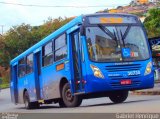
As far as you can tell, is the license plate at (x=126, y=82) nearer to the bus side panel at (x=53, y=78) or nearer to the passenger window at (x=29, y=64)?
the bus side panel at (x=53, y=78)

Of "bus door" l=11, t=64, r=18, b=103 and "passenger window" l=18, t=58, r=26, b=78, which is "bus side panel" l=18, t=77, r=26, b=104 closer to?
"passenger window" l=18, t=58, r=26, b=78

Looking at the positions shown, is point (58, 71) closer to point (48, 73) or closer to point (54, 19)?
point (48, 73)

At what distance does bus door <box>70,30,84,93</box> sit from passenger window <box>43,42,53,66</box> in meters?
2.08

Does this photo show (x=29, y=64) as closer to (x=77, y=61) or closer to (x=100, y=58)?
(x=77, y=61)

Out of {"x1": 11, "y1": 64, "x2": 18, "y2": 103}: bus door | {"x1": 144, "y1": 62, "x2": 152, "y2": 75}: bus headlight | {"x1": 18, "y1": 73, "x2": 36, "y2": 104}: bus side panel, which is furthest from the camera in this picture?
{"x1": 11, "y1": 64, "x2": 18, "y2": 103}: bus door

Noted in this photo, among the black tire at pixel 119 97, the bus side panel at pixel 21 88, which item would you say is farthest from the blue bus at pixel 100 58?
the bus side panel at pixel 21 88

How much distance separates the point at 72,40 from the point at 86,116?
543cm

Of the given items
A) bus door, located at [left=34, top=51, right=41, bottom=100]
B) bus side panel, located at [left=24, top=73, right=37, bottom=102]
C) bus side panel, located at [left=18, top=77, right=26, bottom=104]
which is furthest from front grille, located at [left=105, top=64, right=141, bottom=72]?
bus side panel, located at [left=18, top=77, right=26, bottom=104]

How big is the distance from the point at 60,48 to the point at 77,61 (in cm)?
143

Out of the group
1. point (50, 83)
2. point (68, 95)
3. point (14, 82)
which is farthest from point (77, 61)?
point (14, 82)

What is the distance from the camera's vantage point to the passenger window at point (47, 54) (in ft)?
58.8

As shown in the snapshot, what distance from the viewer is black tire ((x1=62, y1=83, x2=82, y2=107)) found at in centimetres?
1598

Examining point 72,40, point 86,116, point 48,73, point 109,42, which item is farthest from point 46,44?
point 86,116

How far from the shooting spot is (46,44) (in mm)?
18594
